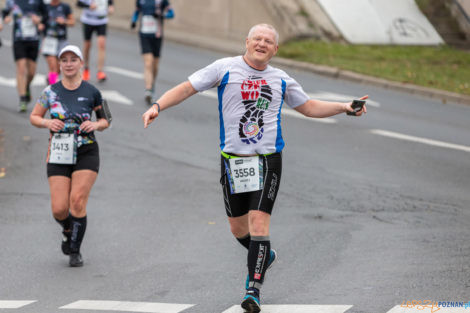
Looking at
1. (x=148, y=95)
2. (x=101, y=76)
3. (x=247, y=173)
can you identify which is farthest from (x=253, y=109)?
(x=101, y=76)

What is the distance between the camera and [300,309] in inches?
246

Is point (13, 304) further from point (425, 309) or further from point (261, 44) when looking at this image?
point (425, 309)

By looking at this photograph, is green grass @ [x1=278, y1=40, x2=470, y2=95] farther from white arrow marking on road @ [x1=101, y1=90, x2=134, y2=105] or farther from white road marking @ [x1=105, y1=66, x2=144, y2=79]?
white arrow marking on road @ [x1=101, y1=90, x2=134, y2=105]

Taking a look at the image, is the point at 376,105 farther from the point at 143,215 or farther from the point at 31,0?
the point at 143,215

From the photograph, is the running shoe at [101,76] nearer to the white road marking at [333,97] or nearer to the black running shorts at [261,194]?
the white road marking at [333,97]

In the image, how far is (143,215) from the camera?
9250 mm

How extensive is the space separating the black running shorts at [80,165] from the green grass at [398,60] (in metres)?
11.2

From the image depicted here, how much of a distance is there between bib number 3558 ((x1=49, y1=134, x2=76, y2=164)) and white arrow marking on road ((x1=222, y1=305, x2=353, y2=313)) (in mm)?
2050

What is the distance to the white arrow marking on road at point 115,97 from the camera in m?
15.4

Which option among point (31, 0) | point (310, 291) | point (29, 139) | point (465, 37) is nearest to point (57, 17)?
point (31, 0)

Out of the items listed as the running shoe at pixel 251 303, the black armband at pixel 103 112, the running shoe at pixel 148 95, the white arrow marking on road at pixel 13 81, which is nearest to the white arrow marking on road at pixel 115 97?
the running shoe at pixel 148 95

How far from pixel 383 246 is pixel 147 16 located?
8.42m

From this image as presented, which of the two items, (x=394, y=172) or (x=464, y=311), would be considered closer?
(x=464, y=311)

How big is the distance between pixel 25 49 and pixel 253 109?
28.7 ft
